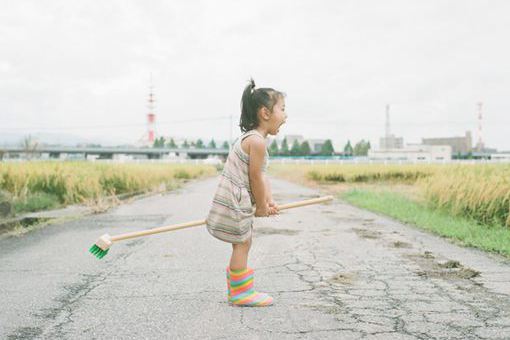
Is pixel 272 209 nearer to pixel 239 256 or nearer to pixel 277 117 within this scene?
pixel 239 256

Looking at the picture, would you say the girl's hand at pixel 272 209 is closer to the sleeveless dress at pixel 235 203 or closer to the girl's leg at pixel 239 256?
the sleeveless dress at pixel 235 203

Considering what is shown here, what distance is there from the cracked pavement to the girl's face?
1.20 m

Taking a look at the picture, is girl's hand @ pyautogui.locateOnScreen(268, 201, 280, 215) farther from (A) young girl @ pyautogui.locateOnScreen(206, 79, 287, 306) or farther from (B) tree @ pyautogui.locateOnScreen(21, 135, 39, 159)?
(B) tree @ pyautogui.locateOnScreen(21, 135, 39, 159)

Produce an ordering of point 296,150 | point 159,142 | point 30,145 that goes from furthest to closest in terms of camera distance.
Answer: point 159,142
point 296,150
point 30,145

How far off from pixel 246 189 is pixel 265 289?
878 millimetres

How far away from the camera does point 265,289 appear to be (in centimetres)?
389

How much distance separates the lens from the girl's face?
3.57 metres

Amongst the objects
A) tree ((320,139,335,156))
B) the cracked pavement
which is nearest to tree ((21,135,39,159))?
the cracked pavement

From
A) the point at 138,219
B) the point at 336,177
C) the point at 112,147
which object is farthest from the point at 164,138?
the point at 138,219

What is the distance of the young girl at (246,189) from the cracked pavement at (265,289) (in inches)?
7.5

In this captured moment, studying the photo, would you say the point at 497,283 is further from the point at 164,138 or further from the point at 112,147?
the point at 164,138

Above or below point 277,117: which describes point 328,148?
above

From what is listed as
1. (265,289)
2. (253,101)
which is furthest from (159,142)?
(253,101)

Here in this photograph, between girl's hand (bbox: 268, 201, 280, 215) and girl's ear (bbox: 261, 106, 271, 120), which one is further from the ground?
girl's ear (bbox: 261, 106, 271, 120)
